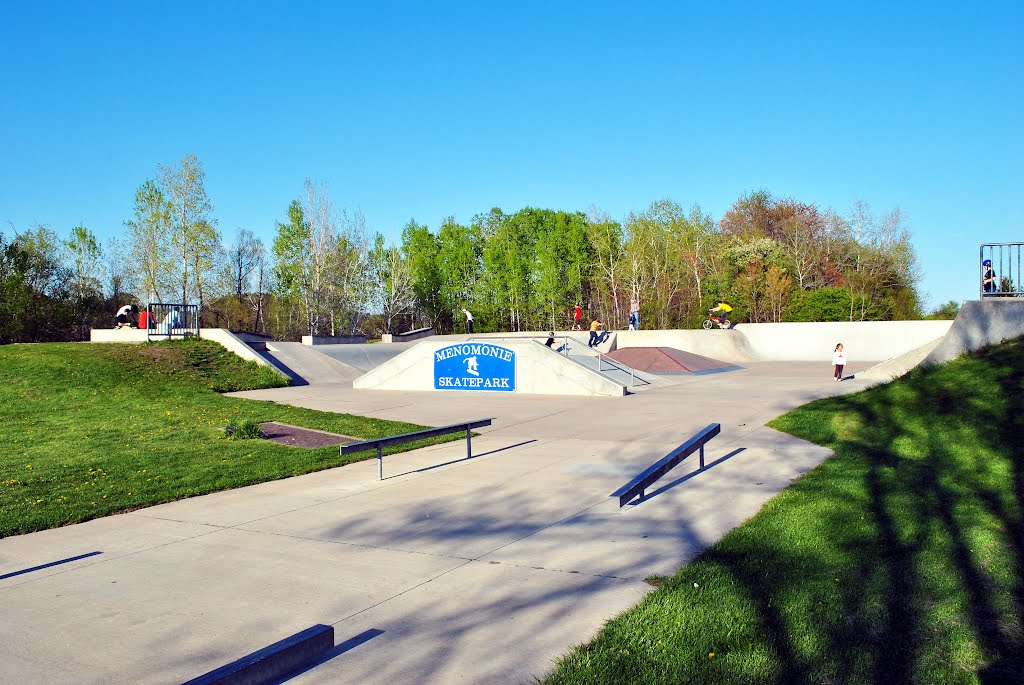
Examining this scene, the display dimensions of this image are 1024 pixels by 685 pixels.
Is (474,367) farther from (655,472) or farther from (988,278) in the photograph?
(655,472)

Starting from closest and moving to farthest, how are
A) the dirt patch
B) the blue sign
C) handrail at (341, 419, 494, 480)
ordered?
1. handrail at (341, 419, 494, 480)
2. the dirt patch
3. the blue sign

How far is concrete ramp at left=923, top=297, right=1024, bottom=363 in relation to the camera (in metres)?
12.5

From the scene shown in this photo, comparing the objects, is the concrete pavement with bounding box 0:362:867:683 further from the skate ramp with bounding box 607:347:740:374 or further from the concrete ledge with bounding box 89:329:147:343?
the concrete ledge with bounding box 89:329:147:343

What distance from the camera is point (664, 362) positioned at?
88.4 ft

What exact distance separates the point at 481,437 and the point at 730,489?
5.48 metres

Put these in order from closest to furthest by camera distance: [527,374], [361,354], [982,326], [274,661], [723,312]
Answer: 1. [274,661]
2. [982,326]
3. [527,374]
4. [361,354]
5. [723,312]

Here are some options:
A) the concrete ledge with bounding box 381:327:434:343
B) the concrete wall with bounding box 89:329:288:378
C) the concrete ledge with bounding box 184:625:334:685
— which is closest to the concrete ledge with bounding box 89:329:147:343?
the concrete wall with bounding box 89:329:288:378

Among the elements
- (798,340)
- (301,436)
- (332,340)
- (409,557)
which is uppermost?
(332,340)

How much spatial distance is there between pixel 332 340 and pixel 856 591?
31823 mm

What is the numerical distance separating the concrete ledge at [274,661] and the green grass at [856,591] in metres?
1.21

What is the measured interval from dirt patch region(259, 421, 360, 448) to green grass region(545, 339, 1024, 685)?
7509mm

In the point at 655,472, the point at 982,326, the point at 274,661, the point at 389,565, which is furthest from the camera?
the point at 982,326

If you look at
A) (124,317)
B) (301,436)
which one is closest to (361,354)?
(124,317)

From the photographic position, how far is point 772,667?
3477 mm
